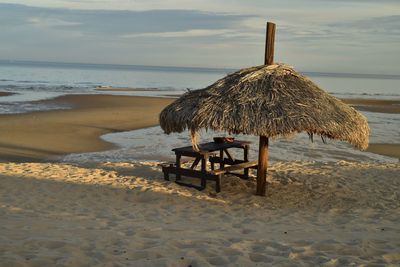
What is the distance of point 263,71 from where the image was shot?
7.38 meters

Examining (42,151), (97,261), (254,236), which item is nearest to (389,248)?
(254,236)

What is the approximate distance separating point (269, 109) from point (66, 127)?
11932mm

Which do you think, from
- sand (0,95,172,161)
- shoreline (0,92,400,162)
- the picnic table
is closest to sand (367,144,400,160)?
shoreline (0,92,400,162)

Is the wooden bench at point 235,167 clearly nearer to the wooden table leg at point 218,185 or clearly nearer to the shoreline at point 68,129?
the wooden table leg at point 218,185

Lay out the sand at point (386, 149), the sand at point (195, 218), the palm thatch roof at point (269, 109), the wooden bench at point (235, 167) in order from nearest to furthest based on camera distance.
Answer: the sand at point (195, 218) → the palm thatch roof at point (269, 109) → the wooden bench at point (235, 167) → the sand at point (386, 149)

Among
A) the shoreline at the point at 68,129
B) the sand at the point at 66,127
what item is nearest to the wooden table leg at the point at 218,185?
the shoreline at the point at 68,129

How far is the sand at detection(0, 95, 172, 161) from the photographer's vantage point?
505 inches

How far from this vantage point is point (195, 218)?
6.36 m

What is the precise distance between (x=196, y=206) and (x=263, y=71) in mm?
2466

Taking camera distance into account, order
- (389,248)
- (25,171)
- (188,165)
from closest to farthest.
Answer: (389,248) → (25,171) → (188,165)

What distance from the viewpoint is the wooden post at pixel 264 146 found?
24.3 ft

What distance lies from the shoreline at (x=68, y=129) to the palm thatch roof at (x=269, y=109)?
6041mm

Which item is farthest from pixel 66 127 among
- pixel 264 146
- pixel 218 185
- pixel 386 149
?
pixel 386 149

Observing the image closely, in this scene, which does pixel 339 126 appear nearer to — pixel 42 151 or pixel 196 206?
pixel 196 206
